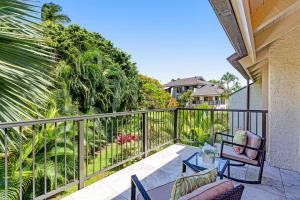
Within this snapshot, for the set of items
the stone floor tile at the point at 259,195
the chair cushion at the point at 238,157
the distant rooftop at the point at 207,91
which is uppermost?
the distant rooftop at the point at 207,91

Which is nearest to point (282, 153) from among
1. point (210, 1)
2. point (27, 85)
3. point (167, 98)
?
point (210, 1)

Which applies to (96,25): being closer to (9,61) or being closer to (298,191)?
(9,61)

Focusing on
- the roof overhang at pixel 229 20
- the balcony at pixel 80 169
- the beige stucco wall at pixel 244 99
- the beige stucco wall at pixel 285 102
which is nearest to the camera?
the roof overhang at pixel 229 20

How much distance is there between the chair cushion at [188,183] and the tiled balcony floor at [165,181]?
157cm

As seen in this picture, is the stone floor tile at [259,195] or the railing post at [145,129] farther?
the railing post at [145,129]

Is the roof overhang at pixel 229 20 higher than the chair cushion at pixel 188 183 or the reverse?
higher

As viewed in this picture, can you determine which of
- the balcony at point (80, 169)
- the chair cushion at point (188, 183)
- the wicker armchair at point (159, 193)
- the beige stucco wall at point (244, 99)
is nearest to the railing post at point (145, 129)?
the balcony at point (80, 169)

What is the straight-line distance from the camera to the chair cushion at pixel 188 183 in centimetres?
127

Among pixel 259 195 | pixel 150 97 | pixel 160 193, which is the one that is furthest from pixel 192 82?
pixel 160 193

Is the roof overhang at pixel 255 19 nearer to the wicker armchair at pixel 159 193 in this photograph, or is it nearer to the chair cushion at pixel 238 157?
the wicker armchair at pixel 159 193

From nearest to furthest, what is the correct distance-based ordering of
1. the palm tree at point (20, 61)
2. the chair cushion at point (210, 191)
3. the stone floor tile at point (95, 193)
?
the chair cushion at point (210, 191) → the palm tree at point (20, 61) → the stone floor tile at point (95, 193)

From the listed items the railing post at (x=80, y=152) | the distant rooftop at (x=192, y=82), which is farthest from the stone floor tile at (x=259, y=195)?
the distant rooftop at (x=192, y=82)

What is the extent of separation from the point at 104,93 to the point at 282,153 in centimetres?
604

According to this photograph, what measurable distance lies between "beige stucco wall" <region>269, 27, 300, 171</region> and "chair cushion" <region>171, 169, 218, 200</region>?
3.03m
